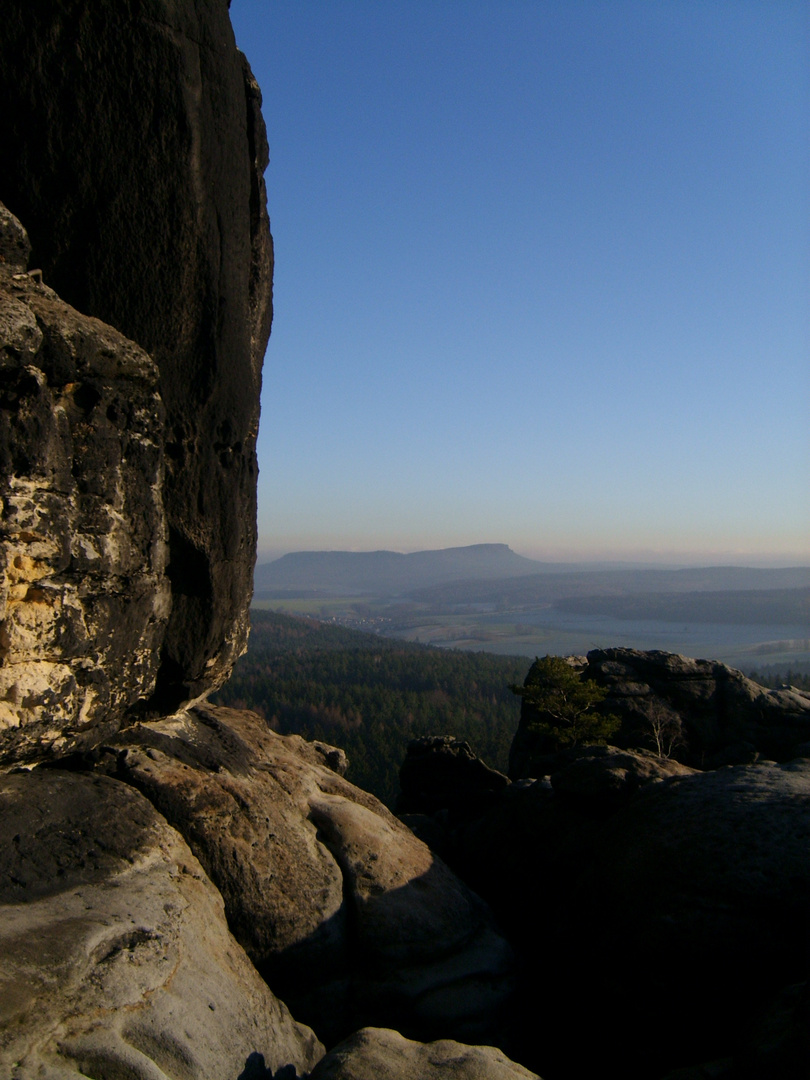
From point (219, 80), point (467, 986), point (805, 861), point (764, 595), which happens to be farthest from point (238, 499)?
point (764, 595)

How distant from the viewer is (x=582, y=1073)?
28.3 feet

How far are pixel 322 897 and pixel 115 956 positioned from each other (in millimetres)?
3790

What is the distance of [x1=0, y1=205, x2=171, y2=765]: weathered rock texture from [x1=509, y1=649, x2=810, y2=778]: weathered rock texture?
13.3m

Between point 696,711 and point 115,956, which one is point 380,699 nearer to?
point 696,711

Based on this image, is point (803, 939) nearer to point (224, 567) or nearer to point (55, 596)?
point (224, 567)

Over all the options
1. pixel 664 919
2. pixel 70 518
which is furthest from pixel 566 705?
pixel 70 518

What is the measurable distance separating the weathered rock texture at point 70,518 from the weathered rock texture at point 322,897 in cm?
186

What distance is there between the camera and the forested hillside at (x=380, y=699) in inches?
2142

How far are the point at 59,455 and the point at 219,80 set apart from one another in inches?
234

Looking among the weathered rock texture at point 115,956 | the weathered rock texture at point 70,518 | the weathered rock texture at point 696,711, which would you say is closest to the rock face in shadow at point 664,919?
the weathered rock texture at point 115,956

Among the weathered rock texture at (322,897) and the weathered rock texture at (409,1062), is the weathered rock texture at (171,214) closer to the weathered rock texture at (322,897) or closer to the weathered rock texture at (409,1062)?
the weathered rock texture at (322,897)

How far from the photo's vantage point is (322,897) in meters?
9.62

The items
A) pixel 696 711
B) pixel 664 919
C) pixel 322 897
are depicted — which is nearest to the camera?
pixel 664 919

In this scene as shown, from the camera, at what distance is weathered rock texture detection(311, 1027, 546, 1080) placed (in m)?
6.52
